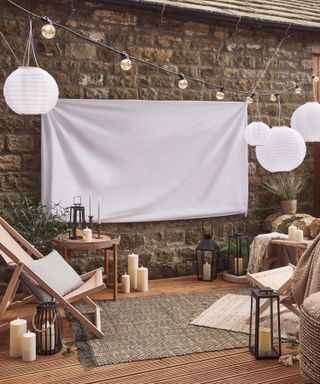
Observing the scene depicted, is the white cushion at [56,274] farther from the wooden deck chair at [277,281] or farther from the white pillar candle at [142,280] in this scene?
the wooden deck chair at [277,281]

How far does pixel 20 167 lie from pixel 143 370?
96.4 inches

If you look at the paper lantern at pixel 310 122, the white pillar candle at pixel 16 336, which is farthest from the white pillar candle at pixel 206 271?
the white pillar candle at pixel 16 336

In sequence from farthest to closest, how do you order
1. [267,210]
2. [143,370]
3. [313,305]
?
[267,210]
[143,370]
[313,305]

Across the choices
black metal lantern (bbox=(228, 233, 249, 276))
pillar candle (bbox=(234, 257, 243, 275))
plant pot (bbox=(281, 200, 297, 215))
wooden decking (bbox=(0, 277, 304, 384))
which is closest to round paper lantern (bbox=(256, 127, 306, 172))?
black metal lantern (bbox=(228, 233, 249, 276))

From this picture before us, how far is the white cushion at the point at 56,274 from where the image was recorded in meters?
3.63

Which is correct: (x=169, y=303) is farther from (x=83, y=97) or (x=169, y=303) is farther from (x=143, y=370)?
(x=83, y=97)

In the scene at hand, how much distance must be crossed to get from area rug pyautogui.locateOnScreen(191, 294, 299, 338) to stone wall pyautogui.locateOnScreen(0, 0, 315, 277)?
3.95 feet

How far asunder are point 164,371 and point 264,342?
656mm

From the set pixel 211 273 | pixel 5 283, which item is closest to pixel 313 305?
pixel 211 273

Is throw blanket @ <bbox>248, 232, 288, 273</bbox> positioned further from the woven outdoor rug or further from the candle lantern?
the candle lantern

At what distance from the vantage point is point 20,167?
4.78 m

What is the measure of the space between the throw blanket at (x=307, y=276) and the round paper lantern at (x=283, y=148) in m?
1.12

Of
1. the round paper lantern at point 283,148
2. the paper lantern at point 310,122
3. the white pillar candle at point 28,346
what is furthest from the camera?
the paper lantern at point 310,122

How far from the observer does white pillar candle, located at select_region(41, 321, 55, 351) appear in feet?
10.7
